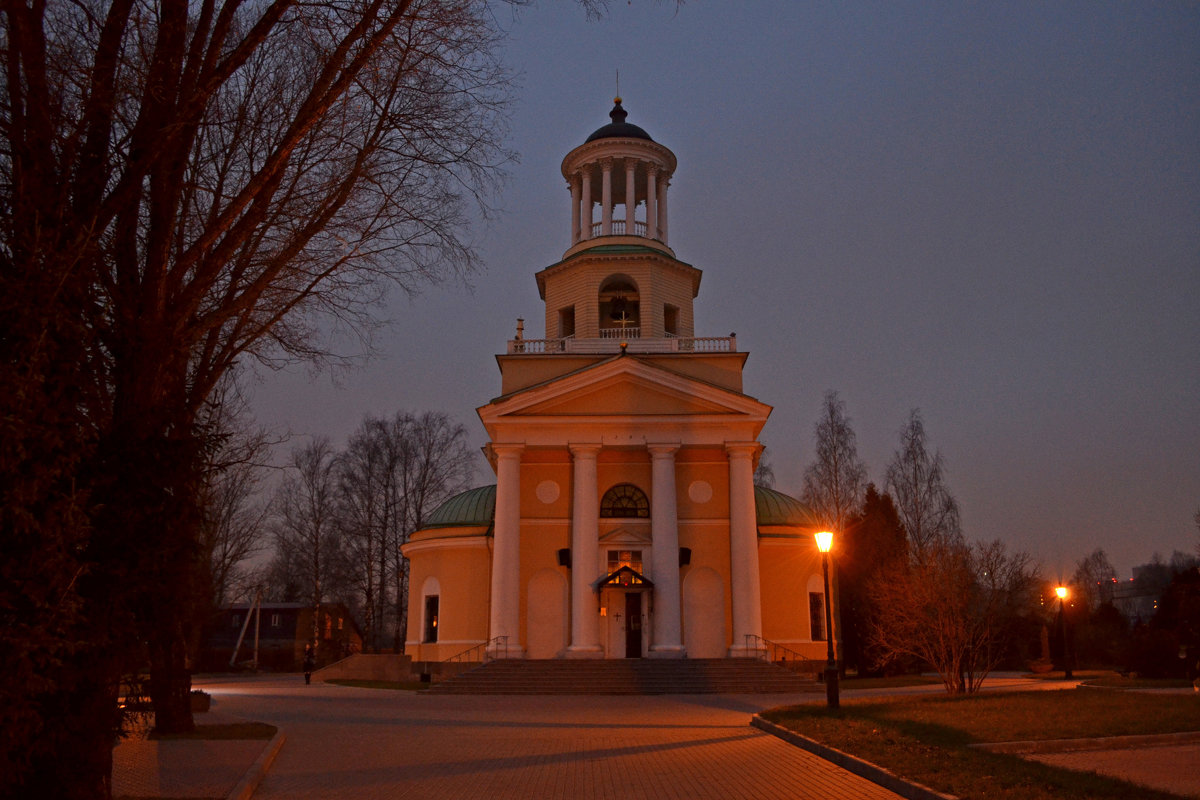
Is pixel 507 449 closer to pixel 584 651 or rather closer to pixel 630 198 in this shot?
pixel 584 651

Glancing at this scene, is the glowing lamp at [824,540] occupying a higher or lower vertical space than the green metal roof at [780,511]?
lower

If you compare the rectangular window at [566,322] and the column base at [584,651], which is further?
the rectangular window at [566,322]

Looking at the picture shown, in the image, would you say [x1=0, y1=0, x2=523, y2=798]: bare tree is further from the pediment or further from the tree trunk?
the pediment

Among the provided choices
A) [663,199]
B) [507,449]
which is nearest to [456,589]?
[507,449]

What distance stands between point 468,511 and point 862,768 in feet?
88.7

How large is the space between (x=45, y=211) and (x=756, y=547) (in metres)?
26.3

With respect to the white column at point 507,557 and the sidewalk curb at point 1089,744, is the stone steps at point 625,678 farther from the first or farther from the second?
the sidewalk curb at point 1089,744

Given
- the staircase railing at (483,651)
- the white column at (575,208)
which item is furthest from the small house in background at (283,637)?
the white column at (575,208)

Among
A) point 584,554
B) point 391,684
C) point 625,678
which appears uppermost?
point 584,554

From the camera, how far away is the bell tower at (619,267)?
35.2m

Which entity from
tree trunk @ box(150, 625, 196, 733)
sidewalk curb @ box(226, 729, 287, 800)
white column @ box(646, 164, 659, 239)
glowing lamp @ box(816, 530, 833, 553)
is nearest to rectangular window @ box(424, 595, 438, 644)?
white column @ box(646, 164, 659, 239)

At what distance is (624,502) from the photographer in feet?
108

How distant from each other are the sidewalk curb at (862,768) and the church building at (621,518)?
51.1 feet

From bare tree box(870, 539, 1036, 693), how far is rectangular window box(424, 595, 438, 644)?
18.1 meters
